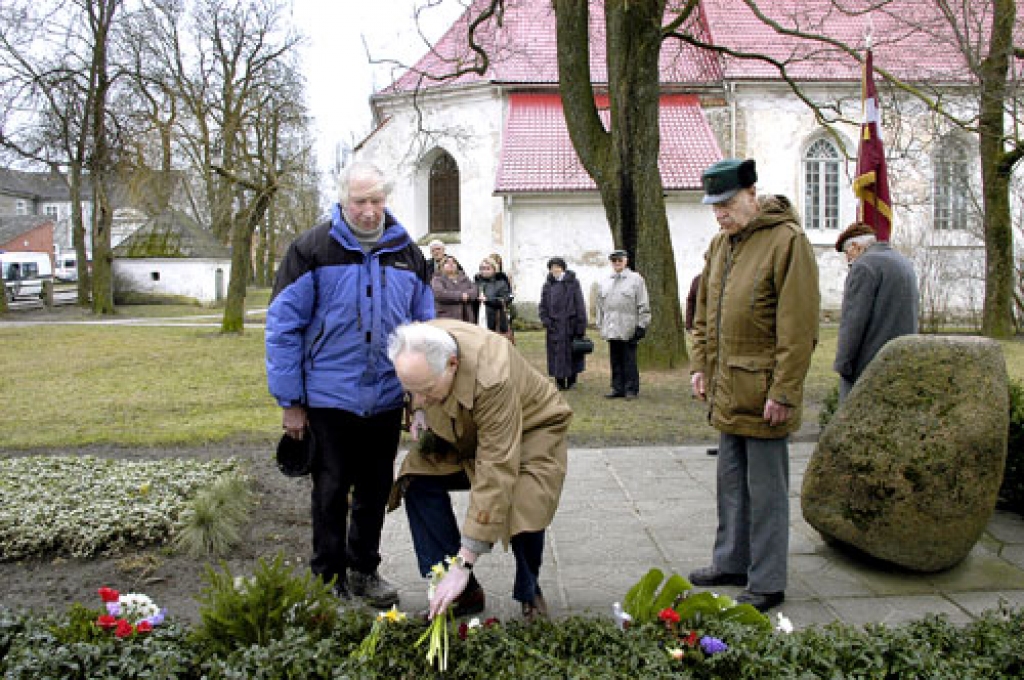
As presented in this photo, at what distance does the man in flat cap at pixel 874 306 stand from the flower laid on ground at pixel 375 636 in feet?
11.8

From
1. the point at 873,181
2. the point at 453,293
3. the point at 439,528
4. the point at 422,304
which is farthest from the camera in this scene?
the point at 453,293

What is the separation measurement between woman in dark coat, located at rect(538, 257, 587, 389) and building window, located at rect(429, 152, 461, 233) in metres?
14.8

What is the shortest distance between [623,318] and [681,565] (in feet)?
19.9

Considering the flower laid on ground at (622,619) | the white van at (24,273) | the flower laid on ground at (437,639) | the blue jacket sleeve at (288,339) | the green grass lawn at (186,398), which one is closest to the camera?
the flower laid on ground at (437,639)

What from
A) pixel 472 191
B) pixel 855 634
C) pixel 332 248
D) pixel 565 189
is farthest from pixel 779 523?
Result: pixel 472 191

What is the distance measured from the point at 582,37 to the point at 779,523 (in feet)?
36.4

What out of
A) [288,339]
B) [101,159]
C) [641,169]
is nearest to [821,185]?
[641,169]

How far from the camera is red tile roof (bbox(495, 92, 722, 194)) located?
76.6 feet

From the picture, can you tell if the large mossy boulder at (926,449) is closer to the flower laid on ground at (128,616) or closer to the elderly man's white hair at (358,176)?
the elderly man's white hair at (358,176)

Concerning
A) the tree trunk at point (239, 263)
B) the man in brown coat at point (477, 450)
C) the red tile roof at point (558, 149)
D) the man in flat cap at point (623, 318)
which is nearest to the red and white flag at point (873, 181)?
the man in flat cap at point (623, 318)

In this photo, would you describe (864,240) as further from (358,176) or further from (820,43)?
(820,43)

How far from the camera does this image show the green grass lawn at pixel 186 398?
9000mm

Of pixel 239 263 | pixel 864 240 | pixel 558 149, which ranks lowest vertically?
pixel 864 240

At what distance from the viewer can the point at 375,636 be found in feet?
10.2
